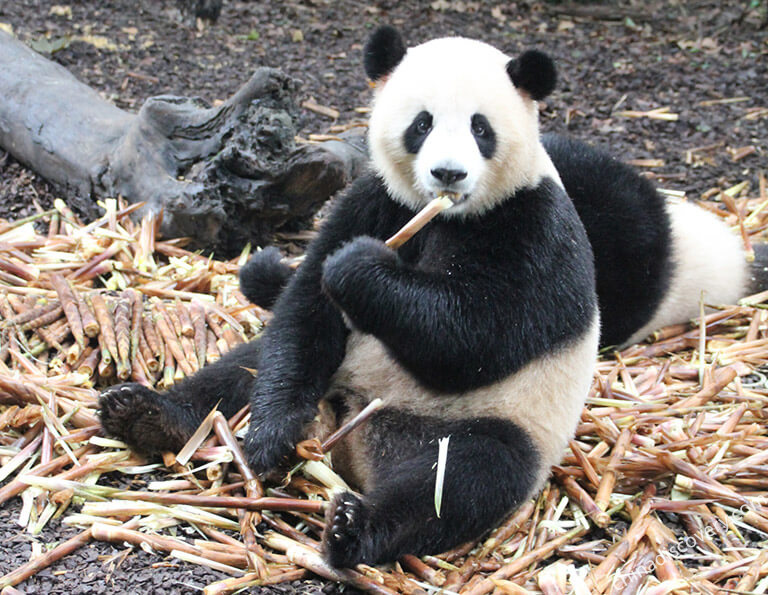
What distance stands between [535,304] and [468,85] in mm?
910

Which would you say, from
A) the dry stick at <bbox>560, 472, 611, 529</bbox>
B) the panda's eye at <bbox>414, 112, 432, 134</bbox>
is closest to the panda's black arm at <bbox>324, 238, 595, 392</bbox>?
the panda's eye at <bbox>414, 112, 432, 134</bbox>

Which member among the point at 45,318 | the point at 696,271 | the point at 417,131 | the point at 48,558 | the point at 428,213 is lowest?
the point at 48,558

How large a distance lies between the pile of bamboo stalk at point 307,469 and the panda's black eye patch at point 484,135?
4.47 ft

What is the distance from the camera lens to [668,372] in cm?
458

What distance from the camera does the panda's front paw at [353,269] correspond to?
3.37 m

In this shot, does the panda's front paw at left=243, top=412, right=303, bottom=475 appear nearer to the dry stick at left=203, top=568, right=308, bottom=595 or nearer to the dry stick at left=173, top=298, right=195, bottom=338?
the dry stick at left=203, top=568, right=308, bottom=595

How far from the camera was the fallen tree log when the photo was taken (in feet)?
17.5

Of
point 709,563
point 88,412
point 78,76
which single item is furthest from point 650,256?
point 78,76

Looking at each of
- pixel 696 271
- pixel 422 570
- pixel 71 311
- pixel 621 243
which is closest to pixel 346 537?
pixel 422 570

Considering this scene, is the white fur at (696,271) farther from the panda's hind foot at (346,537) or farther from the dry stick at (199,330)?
the panda's hind foot at (346,537)

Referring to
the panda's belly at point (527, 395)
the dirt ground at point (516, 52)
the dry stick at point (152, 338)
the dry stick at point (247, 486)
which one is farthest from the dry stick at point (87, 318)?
the dirt ground at point (516, 52)

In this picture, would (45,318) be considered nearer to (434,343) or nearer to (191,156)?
(191,156)

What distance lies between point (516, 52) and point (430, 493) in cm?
659

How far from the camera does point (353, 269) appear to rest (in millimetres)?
3377
